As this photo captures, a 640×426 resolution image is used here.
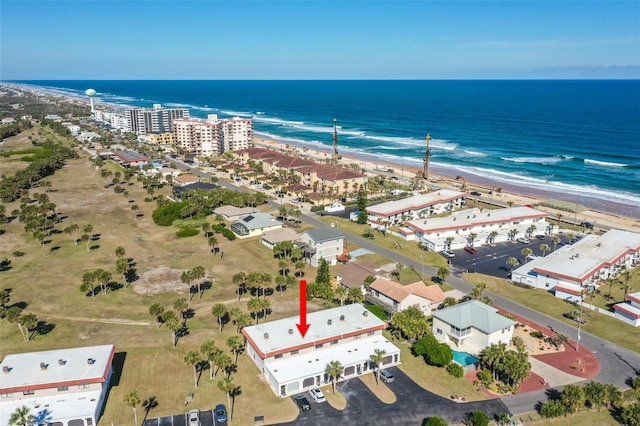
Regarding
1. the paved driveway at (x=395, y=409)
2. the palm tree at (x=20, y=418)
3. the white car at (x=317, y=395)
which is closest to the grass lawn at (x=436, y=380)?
the paved driveway at (x=395, y=409)

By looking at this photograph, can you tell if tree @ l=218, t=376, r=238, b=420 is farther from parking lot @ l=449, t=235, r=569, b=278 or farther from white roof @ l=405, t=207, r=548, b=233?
white roof @ l=405, t=207, r=548, b=233

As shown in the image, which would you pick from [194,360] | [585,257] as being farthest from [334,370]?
[585,257]

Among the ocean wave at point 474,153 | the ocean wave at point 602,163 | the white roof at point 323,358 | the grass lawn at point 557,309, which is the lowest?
the grass lawn at point 557,309

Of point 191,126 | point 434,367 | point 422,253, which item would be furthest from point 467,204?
point 191,126

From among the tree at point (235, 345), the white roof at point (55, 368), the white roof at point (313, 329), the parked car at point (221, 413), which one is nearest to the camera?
the parked car at point (221, 413)

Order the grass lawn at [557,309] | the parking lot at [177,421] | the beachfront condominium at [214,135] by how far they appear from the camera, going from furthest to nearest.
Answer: the beachfront condominium at [214,135] → the grass lawn at [557,309] → the parking lot at [177,421]

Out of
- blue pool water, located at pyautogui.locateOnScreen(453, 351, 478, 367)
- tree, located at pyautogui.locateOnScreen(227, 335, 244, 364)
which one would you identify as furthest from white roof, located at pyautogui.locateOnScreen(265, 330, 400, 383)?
blue pool water, located at pyautogui.locateOnScreen(453, 351, 478, 367)

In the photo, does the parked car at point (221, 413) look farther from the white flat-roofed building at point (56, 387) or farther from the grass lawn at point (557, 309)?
the grass lawn at point (557, 309)

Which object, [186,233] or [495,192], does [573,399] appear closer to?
[186,233]
